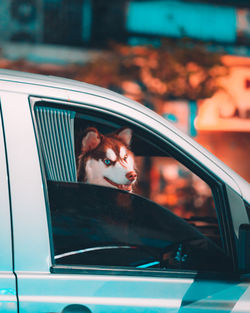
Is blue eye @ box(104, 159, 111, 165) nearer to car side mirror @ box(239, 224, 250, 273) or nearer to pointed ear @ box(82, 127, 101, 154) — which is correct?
pointed ear @ box(82, 127, 101, 154)

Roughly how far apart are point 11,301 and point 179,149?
2.44ft

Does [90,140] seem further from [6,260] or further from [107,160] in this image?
[6,260]

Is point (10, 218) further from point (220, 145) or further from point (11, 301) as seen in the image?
point (220, 145)

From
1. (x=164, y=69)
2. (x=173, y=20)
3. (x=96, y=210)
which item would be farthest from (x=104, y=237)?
(x=173, y=20)

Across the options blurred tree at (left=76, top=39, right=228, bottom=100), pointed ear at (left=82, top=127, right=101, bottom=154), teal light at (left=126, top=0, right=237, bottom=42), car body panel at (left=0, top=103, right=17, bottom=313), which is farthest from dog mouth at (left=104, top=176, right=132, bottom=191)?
teal light at (left=126, top=0, right=237, bottom=42)

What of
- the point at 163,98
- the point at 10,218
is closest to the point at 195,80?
the point at 163,98

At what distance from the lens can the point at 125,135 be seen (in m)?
1.76

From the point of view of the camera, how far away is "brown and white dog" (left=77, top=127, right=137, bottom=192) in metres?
1.74

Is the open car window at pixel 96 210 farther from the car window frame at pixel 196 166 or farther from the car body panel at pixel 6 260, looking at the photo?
the car body panel at pixel 6 260

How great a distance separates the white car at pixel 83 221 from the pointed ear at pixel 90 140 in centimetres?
3

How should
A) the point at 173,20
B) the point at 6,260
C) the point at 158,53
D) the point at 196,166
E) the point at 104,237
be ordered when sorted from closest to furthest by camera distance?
the point at 6,260 < the point at 196,166 < the point at 104,237 < the point at 158,53 < the point at 173,20

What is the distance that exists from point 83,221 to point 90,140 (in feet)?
1.09

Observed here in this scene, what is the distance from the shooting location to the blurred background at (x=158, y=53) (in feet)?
25.5

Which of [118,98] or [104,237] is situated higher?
[118,98]
